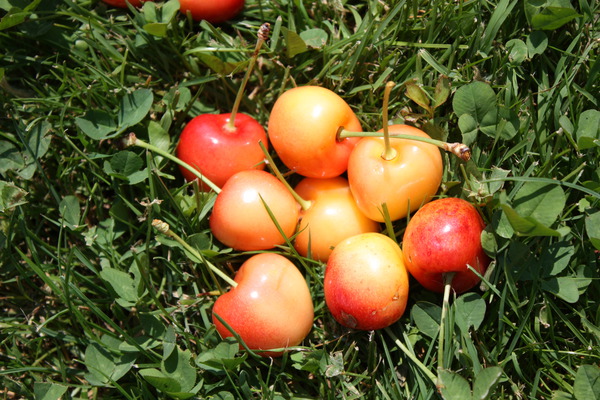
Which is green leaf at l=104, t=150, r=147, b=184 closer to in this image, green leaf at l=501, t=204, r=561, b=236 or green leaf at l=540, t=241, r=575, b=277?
green leaf at l=501, t=204, r=561, b=236

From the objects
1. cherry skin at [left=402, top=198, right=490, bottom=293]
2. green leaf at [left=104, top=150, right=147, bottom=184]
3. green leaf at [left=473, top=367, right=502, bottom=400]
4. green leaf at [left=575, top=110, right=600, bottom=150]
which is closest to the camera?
green leaf at [left=473, top=367, right=502, bottom=400]

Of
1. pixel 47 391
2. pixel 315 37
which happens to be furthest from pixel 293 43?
pixel 47 391

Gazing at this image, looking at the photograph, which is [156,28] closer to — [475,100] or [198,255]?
[198,255]

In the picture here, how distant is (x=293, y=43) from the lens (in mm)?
2551

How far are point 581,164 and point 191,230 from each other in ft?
5.33

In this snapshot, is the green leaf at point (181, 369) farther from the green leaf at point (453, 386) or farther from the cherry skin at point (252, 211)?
the green leaf at point (453, 386)

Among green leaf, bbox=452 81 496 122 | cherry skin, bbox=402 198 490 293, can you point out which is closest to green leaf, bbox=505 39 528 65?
green leaf, bbox=452 81 496 122

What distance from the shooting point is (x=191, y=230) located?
251 centimetres

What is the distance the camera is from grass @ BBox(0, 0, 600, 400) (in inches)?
86.6

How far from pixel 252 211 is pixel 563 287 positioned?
4.02 ft

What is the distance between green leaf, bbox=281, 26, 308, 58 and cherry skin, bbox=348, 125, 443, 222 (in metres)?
0.58

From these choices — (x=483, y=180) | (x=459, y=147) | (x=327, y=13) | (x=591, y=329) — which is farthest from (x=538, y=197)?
(x=327, y=13)

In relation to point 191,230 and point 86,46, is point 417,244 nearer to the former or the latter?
point 191,230

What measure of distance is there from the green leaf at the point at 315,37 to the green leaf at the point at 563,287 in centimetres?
139
